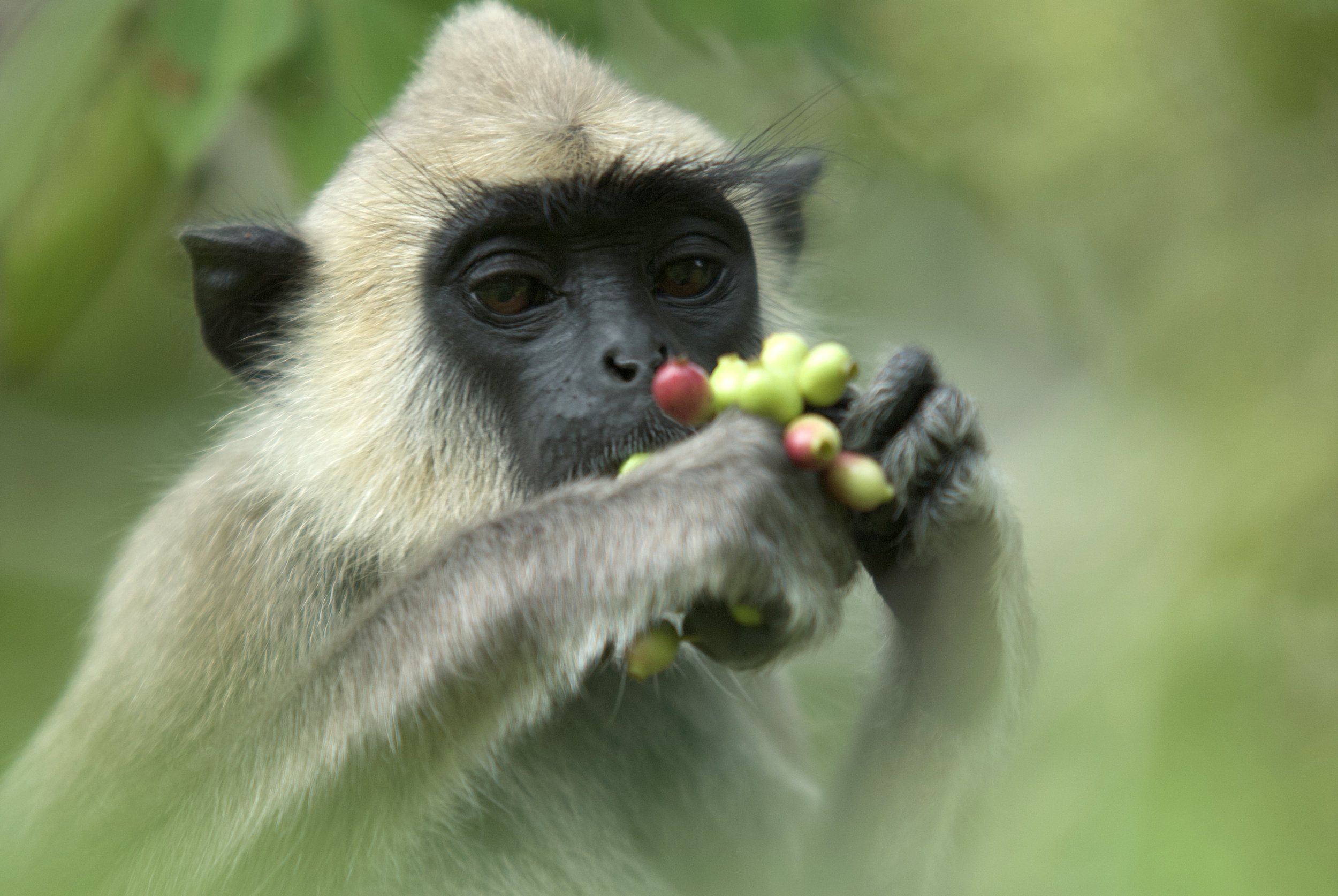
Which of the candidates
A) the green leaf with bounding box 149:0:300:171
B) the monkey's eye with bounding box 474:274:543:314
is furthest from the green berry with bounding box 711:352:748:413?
the green leaf with bounding box 149:0:300:171

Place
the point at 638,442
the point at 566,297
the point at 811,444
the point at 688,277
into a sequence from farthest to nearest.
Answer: the point at 688,277, the point at 566,297, the point at 638,442, the point at 811,444

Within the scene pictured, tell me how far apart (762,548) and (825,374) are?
0.38 m

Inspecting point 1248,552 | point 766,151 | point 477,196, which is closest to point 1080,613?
point 1248,552

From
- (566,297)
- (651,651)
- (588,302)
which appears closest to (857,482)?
(651,651)

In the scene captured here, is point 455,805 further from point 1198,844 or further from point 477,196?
point 1198,844

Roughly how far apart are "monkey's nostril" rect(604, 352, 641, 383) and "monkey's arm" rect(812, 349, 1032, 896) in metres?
0.64

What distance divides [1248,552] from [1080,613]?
0.18 metres

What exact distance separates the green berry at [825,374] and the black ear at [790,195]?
1989mm

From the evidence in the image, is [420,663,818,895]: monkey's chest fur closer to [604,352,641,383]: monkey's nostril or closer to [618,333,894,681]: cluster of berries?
[618,333,894,681]: cluster of berries

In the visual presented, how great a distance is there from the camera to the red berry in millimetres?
2398

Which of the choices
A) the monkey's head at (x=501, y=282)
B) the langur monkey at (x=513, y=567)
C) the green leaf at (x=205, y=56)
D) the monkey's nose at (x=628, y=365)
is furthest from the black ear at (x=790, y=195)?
the green leaf at (x=205, y=56)

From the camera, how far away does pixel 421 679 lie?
257 cm

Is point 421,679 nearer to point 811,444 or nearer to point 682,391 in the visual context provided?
point 682,391

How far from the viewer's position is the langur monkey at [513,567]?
2547 millimetres
